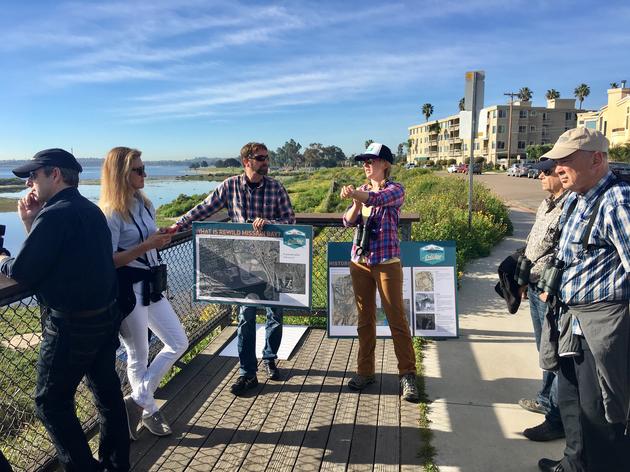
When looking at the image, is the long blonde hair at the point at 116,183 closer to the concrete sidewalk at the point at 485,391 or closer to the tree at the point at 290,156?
the concrete sidewalk at the point at 485,391

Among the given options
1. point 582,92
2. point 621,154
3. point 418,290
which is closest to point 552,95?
point 582,92

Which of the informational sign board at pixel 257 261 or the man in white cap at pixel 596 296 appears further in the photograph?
the informational sign board at pixel 257 261

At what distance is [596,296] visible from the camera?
230 centimetres

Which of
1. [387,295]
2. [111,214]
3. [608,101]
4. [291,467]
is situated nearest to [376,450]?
[291,467]

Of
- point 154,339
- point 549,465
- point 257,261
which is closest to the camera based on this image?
point 549,465

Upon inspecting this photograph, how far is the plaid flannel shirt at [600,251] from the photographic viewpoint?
85.4 inches

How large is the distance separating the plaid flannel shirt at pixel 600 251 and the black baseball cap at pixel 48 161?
8.61 ft

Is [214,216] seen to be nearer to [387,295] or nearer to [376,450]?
[387,295]

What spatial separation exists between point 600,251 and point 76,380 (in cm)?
276

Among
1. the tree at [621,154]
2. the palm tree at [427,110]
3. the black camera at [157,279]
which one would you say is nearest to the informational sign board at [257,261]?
the black camera at [157,279]

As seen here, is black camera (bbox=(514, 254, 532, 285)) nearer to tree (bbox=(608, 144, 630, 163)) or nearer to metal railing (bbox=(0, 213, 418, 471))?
metal railing (bbox=(0, 213, 418, 471))

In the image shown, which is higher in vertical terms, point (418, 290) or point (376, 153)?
point (376, 153)

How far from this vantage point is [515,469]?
2938mm

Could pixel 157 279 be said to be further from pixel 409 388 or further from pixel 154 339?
pixel 409 388
